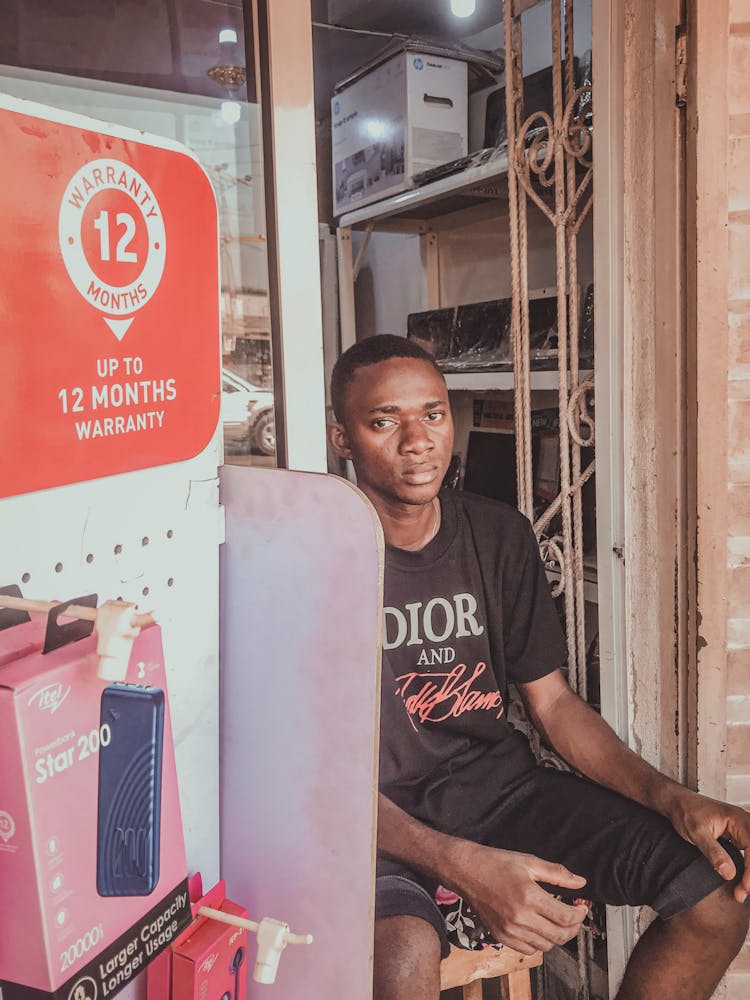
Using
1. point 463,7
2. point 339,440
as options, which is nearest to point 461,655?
point 339,440

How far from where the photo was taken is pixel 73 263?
67cm

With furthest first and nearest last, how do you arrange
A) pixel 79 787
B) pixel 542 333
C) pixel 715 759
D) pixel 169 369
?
pixel 542 333 < pixel 715 759 < pixel 169 369 < pixel 79 787

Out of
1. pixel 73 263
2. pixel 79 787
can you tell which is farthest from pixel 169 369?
pixel 79 787

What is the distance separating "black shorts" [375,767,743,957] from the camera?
1.36 meters

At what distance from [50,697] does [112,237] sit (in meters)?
0.39

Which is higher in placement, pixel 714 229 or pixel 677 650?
pixel 714 229

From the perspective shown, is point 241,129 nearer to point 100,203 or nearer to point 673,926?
point 100,203

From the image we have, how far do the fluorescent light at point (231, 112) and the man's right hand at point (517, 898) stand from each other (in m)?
1.14

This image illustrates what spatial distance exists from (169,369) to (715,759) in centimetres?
126

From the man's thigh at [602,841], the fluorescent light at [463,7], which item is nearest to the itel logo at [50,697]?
the man's thigh at [602,841]

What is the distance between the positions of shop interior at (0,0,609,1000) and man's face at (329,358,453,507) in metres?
0.17

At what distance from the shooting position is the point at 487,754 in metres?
1.55

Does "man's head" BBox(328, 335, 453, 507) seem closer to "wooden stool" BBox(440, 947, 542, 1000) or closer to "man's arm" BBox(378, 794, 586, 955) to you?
"man's arm" BBox(378, 794, 586, 955)

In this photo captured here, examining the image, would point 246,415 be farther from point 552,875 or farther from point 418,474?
point 552,875
